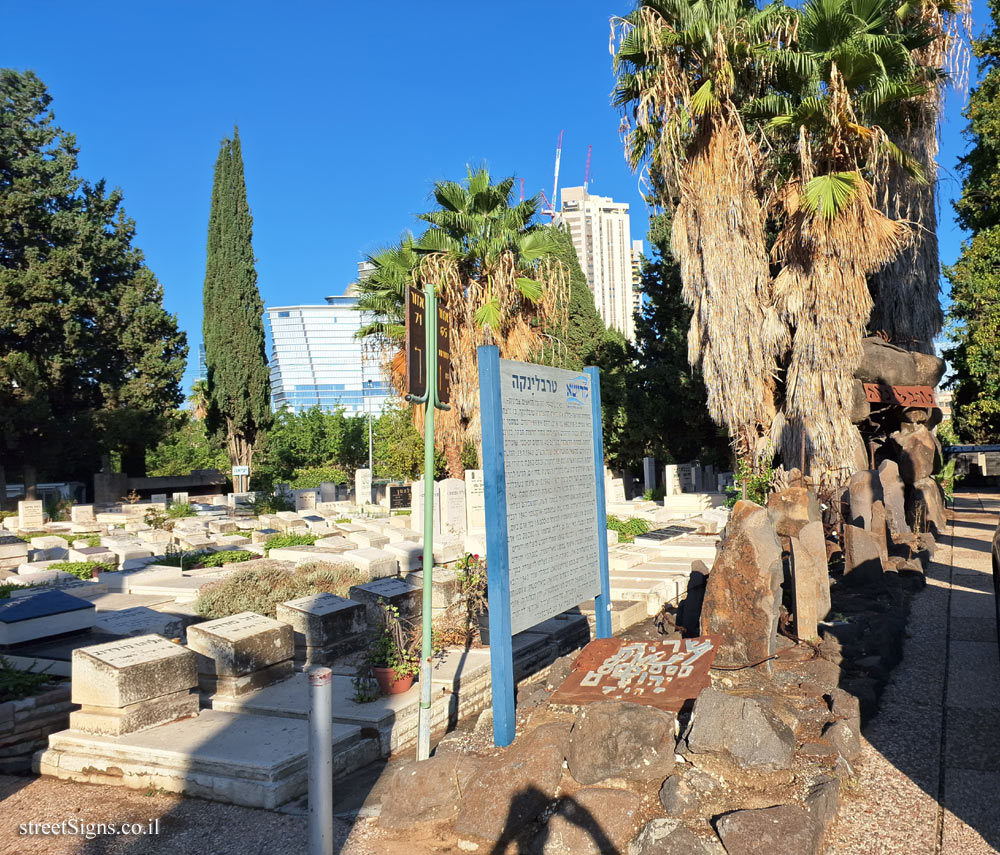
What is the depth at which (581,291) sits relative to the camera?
35.8 meters

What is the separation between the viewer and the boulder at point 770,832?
10.8 feet

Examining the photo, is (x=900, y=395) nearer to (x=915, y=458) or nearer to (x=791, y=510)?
(x=915, y=458)

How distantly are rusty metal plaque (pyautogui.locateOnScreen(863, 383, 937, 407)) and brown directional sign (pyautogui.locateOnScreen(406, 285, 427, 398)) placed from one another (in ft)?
41.7

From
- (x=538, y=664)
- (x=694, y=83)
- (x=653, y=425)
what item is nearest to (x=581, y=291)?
(x=653, y=425)

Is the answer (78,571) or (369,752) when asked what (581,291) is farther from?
(369,752)

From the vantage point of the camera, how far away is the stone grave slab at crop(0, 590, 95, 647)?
22.3ft

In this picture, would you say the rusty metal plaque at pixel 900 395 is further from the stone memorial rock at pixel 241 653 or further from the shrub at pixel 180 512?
the shrub at pixel 180 512

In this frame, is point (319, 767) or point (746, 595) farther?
point (746, 595)

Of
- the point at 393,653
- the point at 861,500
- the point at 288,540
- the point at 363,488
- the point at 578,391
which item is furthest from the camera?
the point at 363,488

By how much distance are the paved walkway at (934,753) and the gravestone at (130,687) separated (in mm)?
4085

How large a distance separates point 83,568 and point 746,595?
11305 mm

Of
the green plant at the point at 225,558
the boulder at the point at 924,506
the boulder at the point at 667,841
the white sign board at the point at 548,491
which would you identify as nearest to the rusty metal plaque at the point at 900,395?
the boulder at the point at 924,506

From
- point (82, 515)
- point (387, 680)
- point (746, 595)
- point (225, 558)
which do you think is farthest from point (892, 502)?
point (82, 515)

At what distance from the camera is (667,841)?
11.1ft
